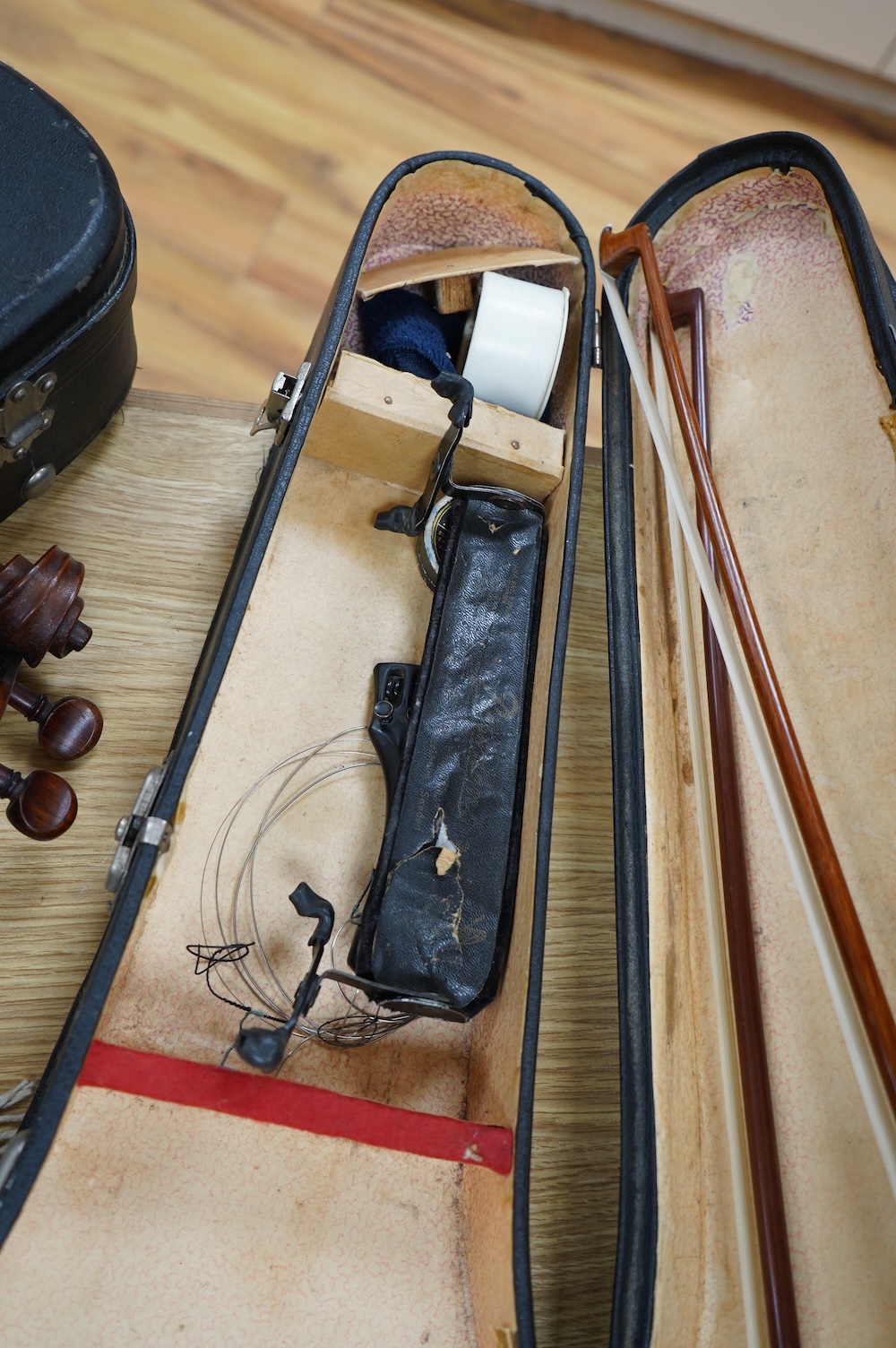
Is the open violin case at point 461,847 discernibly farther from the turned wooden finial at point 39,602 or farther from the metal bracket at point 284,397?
the turned wooden finial at point 39,602

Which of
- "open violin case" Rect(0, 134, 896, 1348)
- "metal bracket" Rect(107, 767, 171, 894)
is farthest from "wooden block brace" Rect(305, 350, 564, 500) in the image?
"metal bracket" Rect(107, 767, 171, 894)

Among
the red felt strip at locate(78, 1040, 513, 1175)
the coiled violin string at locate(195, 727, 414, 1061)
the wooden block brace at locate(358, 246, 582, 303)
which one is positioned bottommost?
the red felt strip at locate(78, 1040, 513, 1175)

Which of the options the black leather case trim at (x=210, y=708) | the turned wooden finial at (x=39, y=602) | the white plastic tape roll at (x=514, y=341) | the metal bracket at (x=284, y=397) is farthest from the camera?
the white plastic tape roll at (x=514, y=341)

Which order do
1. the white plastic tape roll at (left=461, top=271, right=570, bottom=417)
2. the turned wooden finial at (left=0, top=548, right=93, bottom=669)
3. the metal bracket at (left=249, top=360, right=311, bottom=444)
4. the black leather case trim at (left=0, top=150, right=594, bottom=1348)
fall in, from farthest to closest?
the white plastic tape roll at (left=461, top=271, right=570, bottom=417) < the metal bracket at (left=249, top=360, right=311, bottom=444) < the turned wooden finial at (left=0, top=548, right=93, bottom=669) < the black leather case trim at (left=0, top=150, right=594, bottom=1348)

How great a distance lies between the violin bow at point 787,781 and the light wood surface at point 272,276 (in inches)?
8.8

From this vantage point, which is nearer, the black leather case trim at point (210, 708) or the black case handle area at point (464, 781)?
the black leather case trim at point (210, 708)

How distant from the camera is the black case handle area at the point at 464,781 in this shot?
0.83 meters

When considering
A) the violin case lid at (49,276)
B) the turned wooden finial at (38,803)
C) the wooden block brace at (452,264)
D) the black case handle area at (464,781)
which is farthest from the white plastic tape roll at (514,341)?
the turned wooden finial at (38,803)

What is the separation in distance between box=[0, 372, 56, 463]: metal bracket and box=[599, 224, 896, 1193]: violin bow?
23.7 inches

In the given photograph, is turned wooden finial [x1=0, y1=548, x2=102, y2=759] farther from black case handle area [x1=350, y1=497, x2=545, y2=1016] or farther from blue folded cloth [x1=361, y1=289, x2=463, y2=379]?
blue folded cloth [x1=361, y1=289, x2=463, y2=379]

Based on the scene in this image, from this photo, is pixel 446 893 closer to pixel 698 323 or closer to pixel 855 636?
pixel 855 636

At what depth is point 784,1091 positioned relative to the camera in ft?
2.65

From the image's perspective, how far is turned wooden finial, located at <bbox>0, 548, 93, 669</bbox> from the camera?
793 millimetres

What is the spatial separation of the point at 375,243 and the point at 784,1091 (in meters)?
1.00
